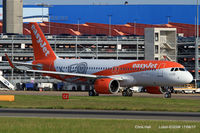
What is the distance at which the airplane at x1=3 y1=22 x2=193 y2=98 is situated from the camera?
75250mm

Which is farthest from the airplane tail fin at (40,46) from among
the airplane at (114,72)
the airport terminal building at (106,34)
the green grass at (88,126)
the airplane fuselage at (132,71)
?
the green grass at (88,126)

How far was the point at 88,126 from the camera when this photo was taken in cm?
3259

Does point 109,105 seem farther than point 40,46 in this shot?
Result: No

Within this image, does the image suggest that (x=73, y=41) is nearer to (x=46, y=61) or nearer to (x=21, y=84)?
(x=21, y=84)

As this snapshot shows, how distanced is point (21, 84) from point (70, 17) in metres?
61.9

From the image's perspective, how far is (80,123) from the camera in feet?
113

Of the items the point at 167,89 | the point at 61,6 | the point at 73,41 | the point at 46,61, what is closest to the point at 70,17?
the point at 61,6

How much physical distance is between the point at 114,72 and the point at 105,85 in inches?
164

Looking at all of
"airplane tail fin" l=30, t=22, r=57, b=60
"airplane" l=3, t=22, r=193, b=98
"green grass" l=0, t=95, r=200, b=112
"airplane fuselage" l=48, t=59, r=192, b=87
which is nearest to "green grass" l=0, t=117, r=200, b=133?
"green grass" l=0, t=95, r=200, b=112

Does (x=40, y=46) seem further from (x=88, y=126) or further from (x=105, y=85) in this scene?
(x=88, y=126)

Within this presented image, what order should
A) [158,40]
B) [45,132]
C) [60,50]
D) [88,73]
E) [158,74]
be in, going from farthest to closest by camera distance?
[60,50]
[158,40]
[88,73]
[158,74]
[45,132]

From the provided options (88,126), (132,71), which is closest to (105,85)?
(132,71)

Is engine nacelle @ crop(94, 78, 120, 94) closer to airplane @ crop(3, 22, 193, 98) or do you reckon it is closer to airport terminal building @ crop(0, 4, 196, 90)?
airplane @ crop(3, 22, 193, 98)

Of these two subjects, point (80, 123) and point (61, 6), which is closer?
point (80, 123)
